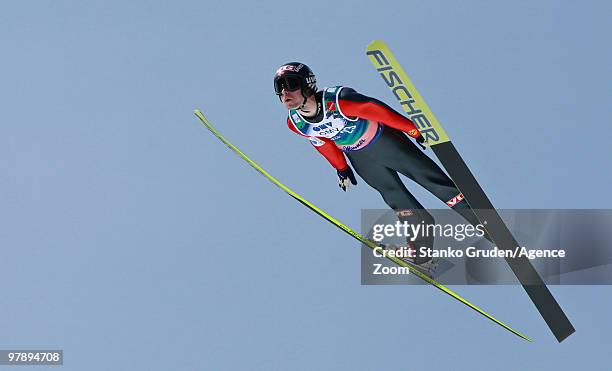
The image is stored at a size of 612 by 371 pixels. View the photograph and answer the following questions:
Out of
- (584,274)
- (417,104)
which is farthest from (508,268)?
(417,104)

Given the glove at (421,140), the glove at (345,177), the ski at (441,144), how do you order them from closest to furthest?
the ski at (441,144) → the glove at (421,140) → the glove at (345,177)

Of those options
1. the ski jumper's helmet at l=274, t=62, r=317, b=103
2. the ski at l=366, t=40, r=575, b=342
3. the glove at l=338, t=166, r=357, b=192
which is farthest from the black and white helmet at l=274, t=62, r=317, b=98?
the glove at l=338, t=166, r=357, b=192

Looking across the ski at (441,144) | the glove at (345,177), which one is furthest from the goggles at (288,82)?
the glove at (345,177)

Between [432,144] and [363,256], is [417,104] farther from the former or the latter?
[363,256]

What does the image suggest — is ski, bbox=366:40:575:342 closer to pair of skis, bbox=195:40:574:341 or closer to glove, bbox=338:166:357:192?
pair of skis, bbox=195:40:574:341

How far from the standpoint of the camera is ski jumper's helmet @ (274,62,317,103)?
12719 millimetres

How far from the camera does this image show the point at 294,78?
12719 millimetres

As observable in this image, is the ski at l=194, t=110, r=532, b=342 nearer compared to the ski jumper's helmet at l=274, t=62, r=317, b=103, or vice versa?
the ski jumper's helmet at l=274, t=62, r=317, b=103

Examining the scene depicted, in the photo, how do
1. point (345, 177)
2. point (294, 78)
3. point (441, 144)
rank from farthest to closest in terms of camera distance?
1. point (345, 177)
2. point (294, 78)
3. point (441, 144)

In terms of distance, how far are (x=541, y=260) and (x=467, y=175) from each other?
5.07 ft

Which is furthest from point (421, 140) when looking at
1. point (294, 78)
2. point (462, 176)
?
point (294, 78)

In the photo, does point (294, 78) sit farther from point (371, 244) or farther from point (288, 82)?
point (371, 244)

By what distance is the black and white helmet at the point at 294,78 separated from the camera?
12719 mm

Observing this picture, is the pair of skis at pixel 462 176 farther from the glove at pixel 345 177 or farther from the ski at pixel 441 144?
the glove at pixel 345 177
